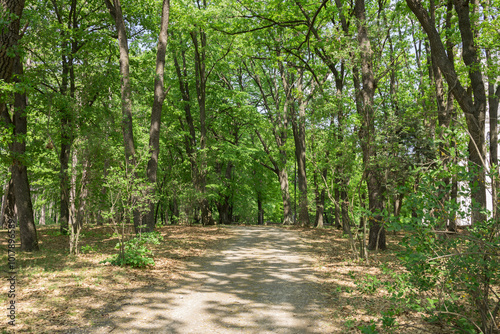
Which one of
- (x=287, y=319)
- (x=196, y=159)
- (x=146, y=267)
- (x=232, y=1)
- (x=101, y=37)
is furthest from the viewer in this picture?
(x=196, y=159)

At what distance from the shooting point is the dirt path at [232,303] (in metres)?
4.48

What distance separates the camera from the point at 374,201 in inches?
383

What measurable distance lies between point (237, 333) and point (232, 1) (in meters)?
14.4

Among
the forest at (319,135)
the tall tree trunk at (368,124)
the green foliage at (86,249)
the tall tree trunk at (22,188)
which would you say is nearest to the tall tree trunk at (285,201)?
the forest at (319,135)

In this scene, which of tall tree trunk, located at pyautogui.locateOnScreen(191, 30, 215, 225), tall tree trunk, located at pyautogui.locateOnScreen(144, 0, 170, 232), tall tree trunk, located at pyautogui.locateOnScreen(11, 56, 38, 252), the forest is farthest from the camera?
tall tree trunk, located at pyautogui.locateOnScreen(191, 30, 215, 225)

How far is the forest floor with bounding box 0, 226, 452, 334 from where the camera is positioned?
440 centimetres

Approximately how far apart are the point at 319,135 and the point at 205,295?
18.4 feet

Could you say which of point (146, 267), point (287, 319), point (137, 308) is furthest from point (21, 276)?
point (287, 319)

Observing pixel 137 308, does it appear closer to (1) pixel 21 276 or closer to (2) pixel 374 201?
(1) pixel 21 276

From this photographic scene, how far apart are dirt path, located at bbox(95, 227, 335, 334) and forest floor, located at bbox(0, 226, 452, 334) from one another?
1cm

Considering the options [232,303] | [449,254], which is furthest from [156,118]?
[449,254]

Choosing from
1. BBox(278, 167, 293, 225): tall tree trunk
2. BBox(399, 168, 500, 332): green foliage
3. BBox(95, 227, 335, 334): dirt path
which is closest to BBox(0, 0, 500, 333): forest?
BBox(399, 168, 500, 332): green foliage

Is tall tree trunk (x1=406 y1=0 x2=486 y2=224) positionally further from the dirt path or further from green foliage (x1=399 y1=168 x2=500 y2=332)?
the dirt path

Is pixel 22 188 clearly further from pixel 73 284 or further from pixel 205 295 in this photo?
pixel 205 295
